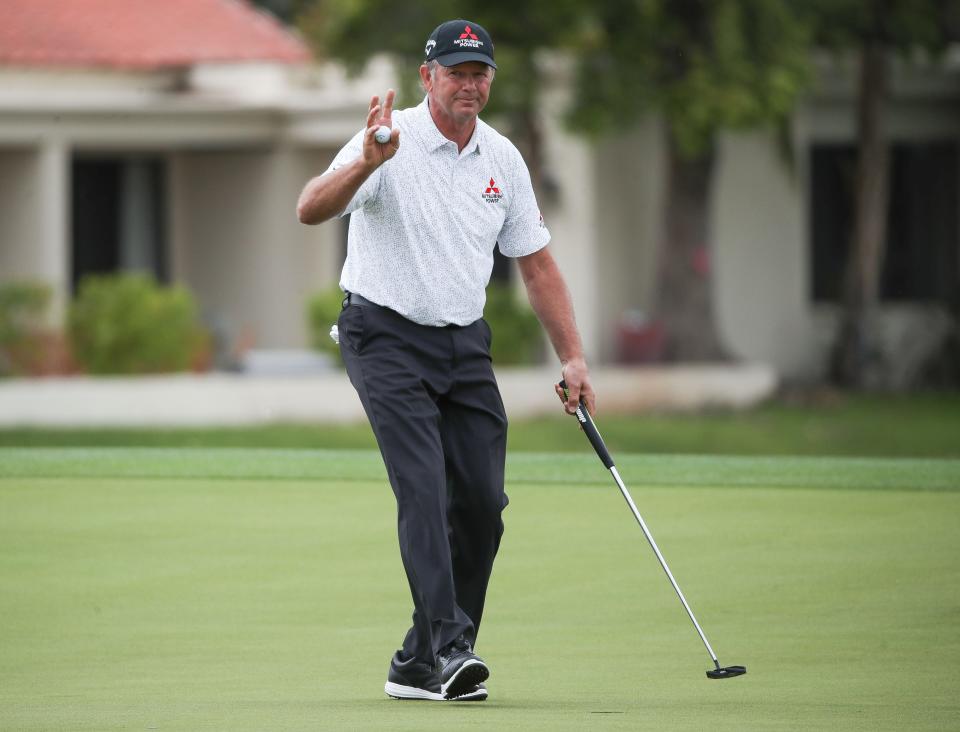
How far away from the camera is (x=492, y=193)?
573cm

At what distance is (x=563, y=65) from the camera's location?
827 inches

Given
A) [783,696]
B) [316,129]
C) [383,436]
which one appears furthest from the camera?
[316,129]

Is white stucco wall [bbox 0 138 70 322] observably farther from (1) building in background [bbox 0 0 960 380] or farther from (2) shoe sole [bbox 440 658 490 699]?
(2) shoe sole [bbox 440 658 490 699]

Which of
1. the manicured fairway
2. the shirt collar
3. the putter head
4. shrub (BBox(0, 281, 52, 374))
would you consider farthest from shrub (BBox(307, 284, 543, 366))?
the putter head

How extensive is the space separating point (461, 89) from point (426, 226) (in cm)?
39

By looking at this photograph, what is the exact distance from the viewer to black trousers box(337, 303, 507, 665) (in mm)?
5535

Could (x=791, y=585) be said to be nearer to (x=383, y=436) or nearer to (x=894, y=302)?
(x=383, y=436)

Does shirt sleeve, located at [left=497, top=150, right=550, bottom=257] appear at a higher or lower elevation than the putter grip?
higher

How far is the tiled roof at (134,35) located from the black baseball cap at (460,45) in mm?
17593

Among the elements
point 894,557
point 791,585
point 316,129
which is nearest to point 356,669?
point 791,585

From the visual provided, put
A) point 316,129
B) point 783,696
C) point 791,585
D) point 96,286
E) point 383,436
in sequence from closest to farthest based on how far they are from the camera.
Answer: point 783,696 < point 383,436 < point 791,585 < point 96,286 < point 316,129

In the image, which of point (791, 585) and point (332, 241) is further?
point (332, 241)

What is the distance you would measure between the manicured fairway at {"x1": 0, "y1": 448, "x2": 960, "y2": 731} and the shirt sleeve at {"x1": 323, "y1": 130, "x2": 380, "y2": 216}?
1315 mm

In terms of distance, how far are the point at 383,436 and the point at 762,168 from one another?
59.1 feet
